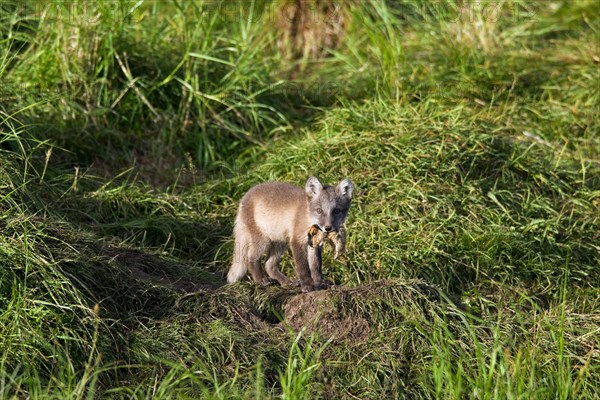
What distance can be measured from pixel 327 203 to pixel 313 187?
0.14 m

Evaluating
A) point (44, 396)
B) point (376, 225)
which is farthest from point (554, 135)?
point (44, 396)

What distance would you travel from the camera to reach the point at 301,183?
6941 mm

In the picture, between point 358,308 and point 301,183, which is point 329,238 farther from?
point 301,183

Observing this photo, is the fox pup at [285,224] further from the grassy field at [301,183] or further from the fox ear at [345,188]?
the grassy field at [301,183]

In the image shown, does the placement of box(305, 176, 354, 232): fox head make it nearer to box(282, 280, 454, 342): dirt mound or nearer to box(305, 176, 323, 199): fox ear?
box(305, 176, 323, 199): fox ear

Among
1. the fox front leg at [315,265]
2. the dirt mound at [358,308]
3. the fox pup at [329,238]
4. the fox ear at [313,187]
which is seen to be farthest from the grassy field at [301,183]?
the fox ear at [313,187]

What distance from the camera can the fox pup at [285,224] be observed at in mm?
5609

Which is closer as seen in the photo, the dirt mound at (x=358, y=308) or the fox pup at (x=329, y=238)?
the dirt mound at (x=358, y=308)

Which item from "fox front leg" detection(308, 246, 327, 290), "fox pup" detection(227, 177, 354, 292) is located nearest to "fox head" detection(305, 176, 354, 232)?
"fox pup" detection(227, 177, 354, 292)

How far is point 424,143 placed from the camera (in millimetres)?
7145

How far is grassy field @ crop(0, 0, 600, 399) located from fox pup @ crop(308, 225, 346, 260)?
0.79 ft

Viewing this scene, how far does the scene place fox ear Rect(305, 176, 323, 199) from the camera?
561 cm

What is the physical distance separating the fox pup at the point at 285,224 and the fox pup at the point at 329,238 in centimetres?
3

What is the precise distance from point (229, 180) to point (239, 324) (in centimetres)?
215
